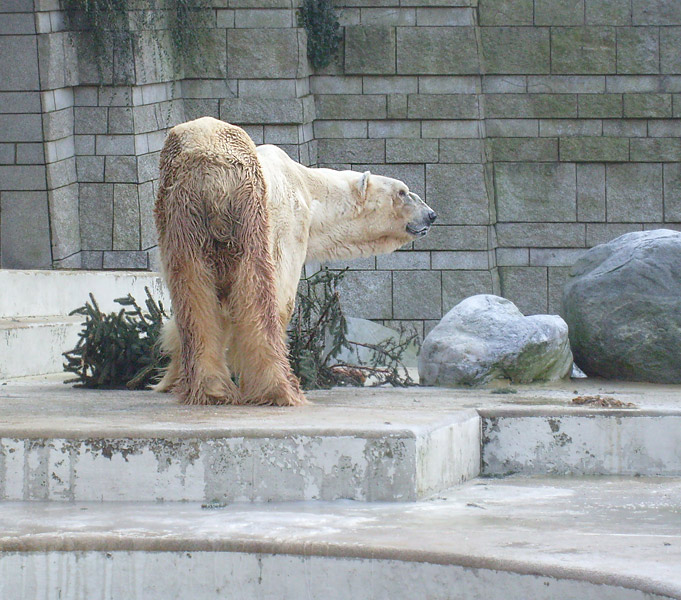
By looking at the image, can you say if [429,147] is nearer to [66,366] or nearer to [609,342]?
[609,342]

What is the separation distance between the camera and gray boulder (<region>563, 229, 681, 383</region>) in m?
7.07

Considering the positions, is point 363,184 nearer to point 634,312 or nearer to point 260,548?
point 634,312

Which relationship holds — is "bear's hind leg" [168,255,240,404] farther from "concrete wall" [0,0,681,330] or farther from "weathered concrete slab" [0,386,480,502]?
"concrete wall" [0,0,681,330]

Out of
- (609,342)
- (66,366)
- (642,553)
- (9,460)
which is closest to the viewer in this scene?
(642,553)

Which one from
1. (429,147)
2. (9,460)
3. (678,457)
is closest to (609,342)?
(678,457)

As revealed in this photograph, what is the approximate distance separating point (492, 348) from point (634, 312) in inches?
36.4

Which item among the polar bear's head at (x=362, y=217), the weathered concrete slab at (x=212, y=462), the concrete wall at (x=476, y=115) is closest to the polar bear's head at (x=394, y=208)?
the polar bear's head at (x=362, y=217)

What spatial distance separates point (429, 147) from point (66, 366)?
5849 mm

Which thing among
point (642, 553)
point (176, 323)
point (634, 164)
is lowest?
point (642, 553)

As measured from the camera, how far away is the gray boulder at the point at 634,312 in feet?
23.2

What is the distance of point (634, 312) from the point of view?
23.3 feet

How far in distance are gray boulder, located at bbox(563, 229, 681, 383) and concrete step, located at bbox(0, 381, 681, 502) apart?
1.52 m

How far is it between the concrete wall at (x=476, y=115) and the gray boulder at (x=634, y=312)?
4.22 metres

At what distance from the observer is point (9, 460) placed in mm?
4621
